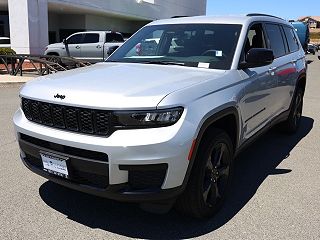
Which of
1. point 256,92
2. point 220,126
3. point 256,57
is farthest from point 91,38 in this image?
point 220,126

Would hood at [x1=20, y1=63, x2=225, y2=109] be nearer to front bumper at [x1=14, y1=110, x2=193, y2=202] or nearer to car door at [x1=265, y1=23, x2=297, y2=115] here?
front bumper at [x1=14, y1=110, x2=193, y2=202]

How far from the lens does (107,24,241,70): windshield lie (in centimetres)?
422

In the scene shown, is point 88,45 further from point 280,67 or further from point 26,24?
point 280,67

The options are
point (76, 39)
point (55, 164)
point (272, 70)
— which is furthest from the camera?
point (76, 39)

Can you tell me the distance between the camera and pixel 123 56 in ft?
15.9

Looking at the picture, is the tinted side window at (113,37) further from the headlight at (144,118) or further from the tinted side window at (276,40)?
the headlight at (144,118)

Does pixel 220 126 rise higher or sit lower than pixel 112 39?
higher

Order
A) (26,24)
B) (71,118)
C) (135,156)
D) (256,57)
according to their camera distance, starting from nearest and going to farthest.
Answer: (135,156) → (71,118) → (256,57) → (26,24)

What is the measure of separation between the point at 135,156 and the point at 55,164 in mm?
790

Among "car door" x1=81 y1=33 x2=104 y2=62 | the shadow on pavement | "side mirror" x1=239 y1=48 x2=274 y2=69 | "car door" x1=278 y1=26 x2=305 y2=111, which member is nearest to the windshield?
"side mirror" x1=239 y1=48 x2=274 y2=69

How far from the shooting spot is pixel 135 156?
9.56ft

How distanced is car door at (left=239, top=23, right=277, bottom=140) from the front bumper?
1.21 metres

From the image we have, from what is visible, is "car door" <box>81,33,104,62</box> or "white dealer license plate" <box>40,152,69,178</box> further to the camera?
"car door" <box>81,33,104,62</box>

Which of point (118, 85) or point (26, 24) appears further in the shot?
point (26, 24)
